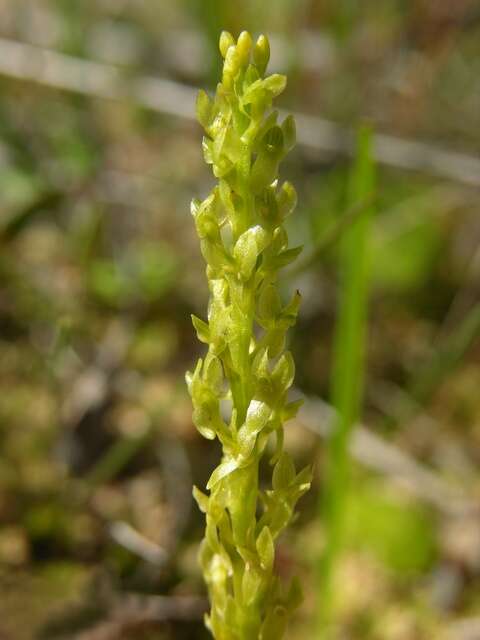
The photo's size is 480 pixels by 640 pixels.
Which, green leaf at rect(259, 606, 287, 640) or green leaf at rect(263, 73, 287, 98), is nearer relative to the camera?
green leaf at rect(263, 73, 287, 98)

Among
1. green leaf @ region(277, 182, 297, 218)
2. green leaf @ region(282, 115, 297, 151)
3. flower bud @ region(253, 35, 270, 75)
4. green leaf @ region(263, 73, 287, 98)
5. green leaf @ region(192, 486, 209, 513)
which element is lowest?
green leaf @ region(192, 486, 209, 513)

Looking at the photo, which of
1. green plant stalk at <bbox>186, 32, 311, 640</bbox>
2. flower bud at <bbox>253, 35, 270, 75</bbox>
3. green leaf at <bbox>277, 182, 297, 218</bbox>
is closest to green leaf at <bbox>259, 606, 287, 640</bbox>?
green plant stalk at <bbox>186, 32, 311, 640</bbox>

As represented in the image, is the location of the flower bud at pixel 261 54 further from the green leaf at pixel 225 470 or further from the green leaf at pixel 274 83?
the green leaf at pixel 225 470

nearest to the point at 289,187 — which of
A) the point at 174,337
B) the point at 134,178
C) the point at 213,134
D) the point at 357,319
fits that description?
the point at 213,134

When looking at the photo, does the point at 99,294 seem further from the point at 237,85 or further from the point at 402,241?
the point at 237,85

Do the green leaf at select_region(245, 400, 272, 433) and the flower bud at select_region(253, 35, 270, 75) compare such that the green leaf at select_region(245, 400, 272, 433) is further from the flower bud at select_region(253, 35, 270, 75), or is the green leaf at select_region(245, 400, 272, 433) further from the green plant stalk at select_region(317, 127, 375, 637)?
the green plant stalk at select_region(317, 127, 375, 637)

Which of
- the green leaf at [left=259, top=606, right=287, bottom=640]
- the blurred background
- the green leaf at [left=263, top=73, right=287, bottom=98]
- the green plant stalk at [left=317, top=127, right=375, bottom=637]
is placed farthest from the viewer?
the blurred background

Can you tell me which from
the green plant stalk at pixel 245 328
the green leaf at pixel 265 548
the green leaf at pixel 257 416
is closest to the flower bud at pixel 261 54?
the green plant stalk at pixel 245 328
